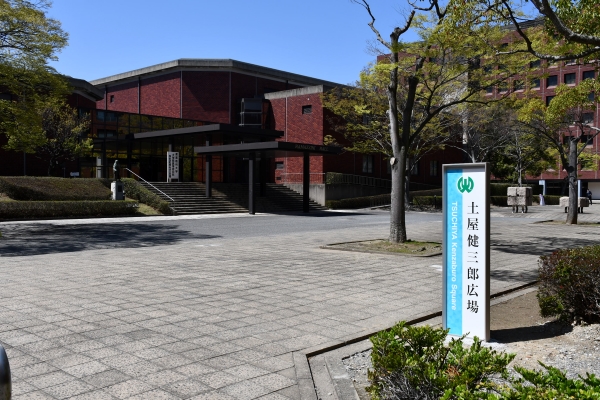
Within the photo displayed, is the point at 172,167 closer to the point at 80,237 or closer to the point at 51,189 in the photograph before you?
the point at 51,189

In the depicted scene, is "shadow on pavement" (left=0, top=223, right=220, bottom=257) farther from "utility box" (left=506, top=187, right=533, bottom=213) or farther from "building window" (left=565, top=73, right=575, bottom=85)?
"building window" (left=565, top=73, right=575, bottom=85)

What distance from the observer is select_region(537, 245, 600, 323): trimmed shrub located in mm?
5879

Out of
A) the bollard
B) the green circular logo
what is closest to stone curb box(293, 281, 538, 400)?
the green circular logo

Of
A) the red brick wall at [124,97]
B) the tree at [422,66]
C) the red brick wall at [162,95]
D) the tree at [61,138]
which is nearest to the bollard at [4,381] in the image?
the tree at [422,66]

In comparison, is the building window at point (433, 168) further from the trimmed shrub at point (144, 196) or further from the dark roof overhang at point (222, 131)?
the trimmed shrub at point (144, 196)

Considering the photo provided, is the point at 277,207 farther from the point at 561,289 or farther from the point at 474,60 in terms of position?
the point at 561,289

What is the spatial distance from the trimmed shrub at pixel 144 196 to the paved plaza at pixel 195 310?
581 inches

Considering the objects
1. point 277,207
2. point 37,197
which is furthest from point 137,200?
point 277,207

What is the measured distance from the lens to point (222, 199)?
35.4m

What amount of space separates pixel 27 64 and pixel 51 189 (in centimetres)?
1264

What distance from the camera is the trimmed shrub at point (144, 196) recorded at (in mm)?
29906

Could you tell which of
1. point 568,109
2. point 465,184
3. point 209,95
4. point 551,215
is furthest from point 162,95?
point 465,184

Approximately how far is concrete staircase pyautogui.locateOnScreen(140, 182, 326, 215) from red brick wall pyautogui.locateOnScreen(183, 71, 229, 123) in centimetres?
1189

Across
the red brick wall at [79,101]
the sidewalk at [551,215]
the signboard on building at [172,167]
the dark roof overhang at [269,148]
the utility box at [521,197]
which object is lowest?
the sidewalk at [551,215]
